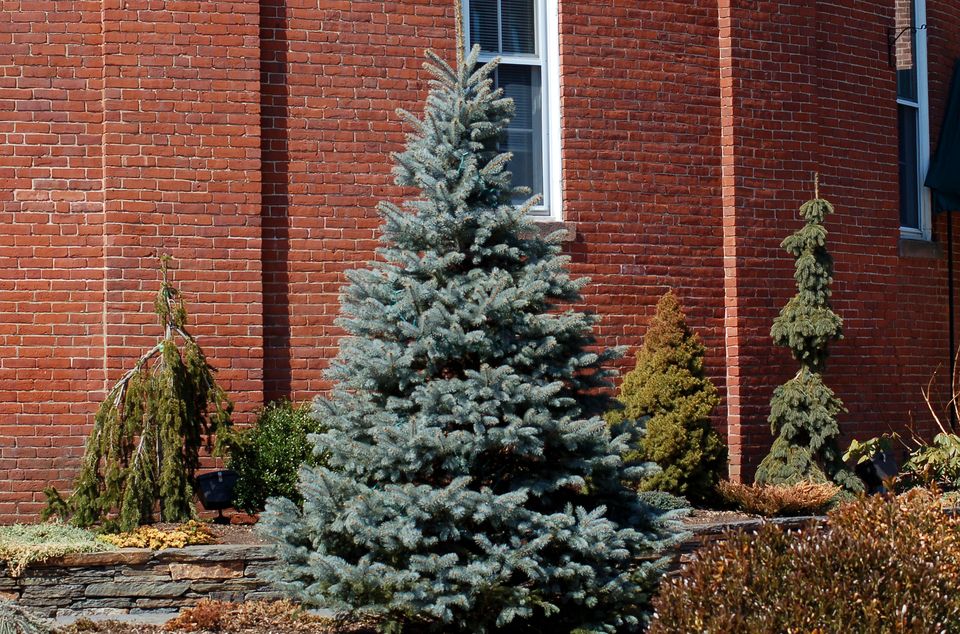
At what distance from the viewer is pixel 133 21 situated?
9.50 metres

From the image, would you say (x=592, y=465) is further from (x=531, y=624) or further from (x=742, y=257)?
(x=742, y=257)

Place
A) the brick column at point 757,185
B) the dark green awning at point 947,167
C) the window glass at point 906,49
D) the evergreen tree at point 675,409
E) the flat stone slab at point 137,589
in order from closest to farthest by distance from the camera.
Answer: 1. the flat stone slab at point 137,589
2. the evergreen tree at point 675,409
3. the brick column at point 757,185
4. the window glass at point 906,49
5. the dark green awning at point 947,167

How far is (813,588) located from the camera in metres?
4.97

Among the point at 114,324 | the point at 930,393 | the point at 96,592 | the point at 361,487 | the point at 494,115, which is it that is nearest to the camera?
the point at 361,487

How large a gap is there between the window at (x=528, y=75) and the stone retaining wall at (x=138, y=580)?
14.4 feet

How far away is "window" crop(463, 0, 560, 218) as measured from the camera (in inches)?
419

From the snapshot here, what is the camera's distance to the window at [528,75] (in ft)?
34.9

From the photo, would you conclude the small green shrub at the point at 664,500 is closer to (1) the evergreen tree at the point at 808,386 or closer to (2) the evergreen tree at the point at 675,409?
(2) the evergreen tree at the point at 675,409

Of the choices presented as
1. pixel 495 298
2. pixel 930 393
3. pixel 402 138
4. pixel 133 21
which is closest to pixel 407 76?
pixel 402 138

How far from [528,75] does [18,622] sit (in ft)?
21.6

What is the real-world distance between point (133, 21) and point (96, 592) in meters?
4.65

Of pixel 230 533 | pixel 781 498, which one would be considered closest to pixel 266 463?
pixel 230 533

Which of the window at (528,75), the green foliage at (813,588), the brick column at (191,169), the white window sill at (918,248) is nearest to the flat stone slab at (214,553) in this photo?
the brick column at (191,169)

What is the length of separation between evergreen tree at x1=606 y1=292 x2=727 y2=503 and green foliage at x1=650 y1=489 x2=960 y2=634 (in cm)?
363
